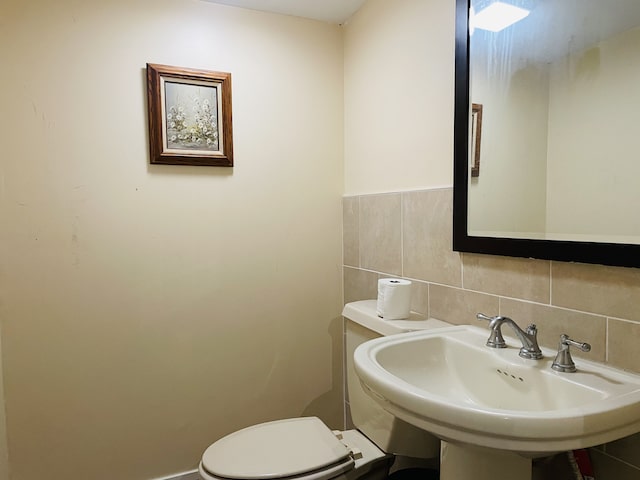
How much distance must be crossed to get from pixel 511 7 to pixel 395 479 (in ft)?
4.83

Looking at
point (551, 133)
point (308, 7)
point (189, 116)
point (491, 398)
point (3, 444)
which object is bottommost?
point (3, 444)

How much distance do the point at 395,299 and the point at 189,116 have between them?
106 cm

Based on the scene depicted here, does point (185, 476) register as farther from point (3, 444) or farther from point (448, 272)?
point (448, 272)

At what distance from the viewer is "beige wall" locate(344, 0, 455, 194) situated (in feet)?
4.30

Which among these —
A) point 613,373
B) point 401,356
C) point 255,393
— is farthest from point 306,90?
point 613,373

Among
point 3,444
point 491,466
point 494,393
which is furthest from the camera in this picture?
point 3,444

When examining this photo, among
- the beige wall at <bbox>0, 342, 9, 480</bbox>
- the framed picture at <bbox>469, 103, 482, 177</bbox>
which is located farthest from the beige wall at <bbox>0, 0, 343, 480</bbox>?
the framed picture at <bbox>469, 103, 482, 177</bbox>

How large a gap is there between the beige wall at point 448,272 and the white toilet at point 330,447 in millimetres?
179

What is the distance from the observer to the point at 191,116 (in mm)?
1599

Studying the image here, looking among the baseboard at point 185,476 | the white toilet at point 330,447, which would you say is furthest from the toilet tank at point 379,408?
the baseboard at point 185,476

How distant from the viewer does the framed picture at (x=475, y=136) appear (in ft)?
3.86

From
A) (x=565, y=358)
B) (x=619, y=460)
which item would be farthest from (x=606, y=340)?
(x=619, y=460)

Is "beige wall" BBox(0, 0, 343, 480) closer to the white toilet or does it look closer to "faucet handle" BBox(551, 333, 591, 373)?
the white toilet

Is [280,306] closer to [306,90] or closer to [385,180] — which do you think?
[385,180]
